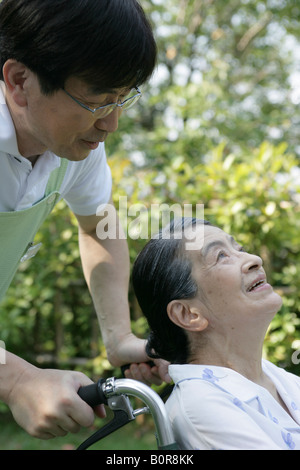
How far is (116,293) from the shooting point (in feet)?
7.61

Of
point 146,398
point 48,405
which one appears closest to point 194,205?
point 146,398

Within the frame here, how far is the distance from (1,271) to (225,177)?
8.12 feet

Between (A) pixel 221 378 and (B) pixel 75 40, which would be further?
(A) pixel 221 378

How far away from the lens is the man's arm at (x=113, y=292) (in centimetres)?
214

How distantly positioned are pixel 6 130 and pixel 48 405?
31.2 inches

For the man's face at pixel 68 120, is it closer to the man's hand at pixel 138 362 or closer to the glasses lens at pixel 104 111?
the glasses lens at pixel 104 111

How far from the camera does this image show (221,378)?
185cm

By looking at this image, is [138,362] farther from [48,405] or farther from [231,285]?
[48,405]

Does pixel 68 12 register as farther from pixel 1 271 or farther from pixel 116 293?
pixel 116 293

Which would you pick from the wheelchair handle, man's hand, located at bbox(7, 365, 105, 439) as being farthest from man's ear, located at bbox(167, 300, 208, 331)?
man's hand, located at bbox(7, 365, 105, 439)

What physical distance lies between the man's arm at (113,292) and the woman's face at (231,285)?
0.31 m

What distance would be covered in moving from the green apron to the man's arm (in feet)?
1.00

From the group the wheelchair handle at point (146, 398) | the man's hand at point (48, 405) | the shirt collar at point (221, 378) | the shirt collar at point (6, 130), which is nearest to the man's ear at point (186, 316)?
the shirt collar at point (221, 378)

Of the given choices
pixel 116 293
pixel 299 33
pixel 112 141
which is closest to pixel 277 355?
pixel 116 293
